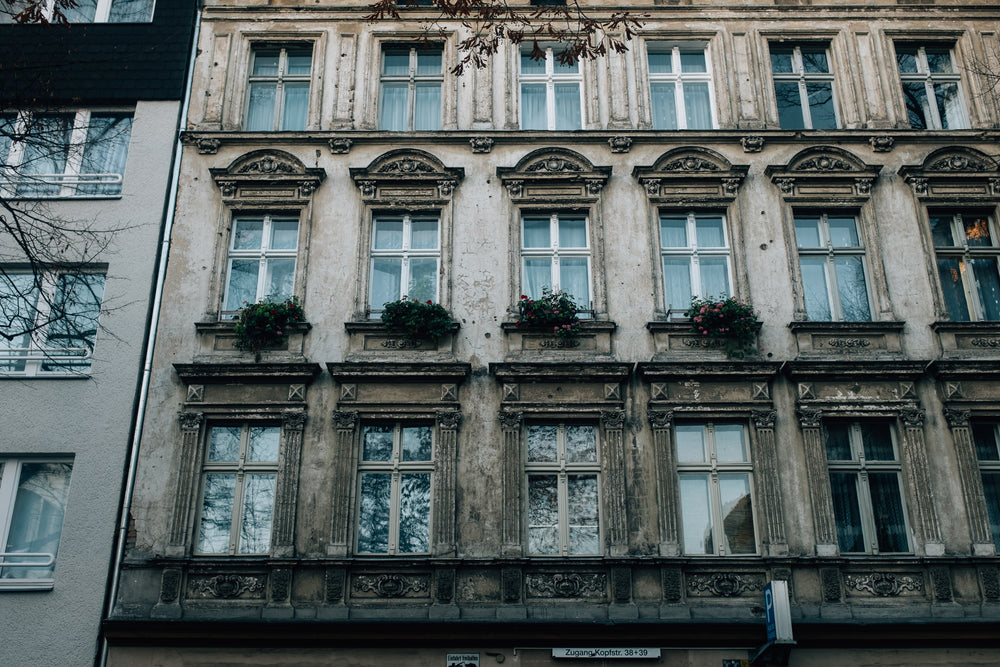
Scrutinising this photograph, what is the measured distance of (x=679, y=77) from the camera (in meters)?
16.2

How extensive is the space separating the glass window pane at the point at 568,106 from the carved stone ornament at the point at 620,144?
770 mm

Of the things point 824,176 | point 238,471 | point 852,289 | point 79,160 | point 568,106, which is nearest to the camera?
point 238,471

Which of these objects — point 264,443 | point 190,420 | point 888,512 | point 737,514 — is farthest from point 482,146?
point 888,512

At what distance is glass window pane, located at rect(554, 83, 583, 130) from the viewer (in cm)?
1586

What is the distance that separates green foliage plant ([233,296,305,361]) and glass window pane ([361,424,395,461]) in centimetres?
198

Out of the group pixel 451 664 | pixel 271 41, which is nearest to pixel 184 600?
pixel 451 664

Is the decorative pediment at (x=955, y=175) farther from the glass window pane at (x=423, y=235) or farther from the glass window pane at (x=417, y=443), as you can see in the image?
the glass window pane at (x=417, y=443)

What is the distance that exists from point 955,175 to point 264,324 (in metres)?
11.5

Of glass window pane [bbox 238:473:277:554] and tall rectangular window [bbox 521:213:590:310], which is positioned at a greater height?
tall rectangular window [bbox 521:213:590:310]

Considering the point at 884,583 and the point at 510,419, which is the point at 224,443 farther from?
the point at 884,583

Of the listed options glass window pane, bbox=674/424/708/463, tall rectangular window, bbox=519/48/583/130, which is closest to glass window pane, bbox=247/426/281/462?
glass window pane, bbox=674/424/708/463

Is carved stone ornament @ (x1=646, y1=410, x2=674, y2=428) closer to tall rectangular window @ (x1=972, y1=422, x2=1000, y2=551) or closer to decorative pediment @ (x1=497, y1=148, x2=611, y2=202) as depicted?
decorative pediment @ (x1=497, y1=148, x2=611, y2=202)

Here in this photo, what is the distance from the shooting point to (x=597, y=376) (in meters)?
13.6

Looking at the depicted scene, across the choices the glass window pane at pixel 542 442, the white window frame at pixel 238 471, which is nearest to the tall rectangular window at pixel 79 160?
the white window frame at pixel 238 471
